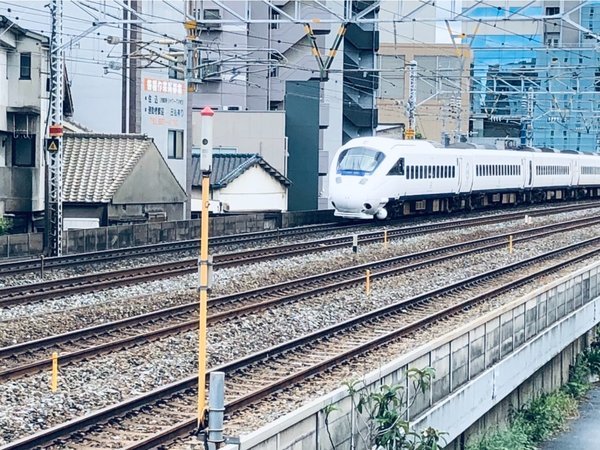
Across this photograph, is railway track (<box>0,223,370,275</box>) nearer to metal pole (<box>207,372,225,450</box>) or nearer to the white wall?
the white wall

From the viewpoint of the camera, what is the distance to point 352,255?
21219 mm

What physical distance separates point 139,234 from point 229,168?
10.6 m

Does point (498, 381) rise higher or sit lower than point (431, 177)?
lower

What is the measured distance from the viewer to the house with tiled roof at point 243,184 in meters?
32.1

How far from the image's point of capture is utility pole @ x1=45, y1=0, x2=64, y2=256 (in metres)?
19.0

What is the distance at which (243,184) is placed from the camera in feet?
107

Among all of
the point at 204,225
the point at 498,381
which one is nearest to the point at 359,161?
the point at 498,381

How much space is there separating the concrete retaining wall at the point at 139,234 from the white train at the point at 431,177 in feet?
5.88

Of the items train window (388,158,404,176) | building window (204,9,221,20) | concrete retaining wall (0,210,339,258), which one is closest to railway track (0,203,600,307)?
train window (388,158,404,176)

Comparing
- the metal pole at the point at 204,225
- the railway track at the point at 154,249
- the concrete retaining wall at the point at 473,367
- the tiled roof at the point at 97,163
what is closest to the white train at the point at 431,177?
the railway track at the point at 154,249

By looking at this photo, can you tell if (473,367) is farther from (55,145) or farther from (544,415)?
(55,145)

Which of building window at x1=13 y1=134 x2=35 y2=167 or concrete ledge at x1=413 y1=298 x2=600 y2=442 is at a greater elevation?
building window at x1=13 y1=134 x2=35 y2=167

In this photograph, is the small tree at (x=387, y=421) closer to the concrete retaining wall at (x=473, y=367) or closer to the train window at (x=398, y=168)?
the concrete retaining wall at (x=473, y=367)

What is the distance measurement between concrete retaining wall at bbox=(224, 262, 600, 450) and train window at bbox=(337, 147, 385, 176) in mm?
11465
